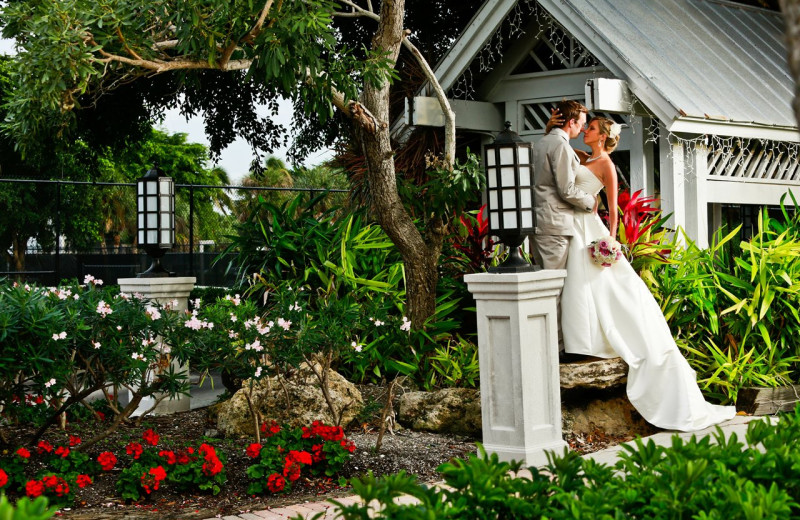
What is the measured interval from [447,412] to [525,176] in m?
1.96

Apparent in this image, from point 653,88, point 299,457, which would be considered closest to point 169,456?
point 299,457

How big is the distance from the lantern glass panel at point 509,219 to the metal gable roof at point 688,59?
2659mm

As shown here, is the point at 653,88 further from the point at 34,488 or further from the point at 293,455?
the point at 34,488

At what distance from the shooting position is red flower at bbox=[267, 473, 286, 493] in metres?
5.83

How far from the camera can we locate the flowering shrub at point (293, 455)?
5.90 metres

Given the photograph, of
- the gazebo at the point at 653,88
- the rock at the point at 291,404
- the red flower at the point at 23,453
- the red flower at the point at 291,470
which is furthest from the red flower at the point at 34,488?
the gazebo at the point at 653,88

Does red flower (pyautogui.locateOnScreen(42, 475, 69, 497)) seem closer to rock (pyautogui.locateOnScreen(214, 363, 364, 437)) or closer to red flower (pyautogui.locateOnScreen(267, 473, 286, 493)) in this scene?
red flower (pyautogui.locateOnScreen(267, 473, 286, 493))

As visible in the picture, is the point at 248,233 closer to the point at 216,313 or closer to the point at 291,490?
the point at 216,313

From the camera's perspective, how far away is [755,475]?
3.16 metres

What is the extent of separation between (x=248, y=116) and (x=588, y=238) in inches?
379

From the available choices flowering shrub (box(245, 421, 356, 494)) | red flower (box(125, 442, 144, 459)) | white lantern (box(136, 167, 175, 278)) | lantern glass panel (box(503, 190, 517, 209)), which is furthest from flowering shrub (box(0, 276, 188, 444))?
lantern glass panel (box(503, 190, 517, 209))

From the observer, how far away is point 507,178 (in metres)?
6.92

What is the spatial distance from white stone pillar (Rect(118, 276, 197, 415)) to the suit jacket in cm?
335

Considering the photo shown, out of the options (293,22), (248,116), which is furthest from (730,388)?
(248,116)
